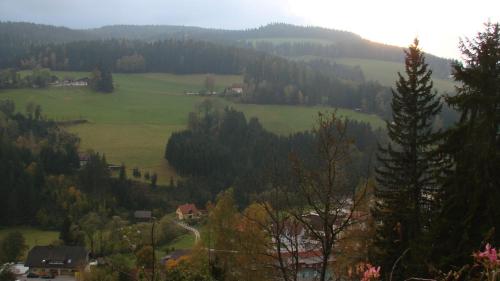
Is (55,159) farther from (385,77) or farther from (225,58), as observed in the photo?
(385,77)

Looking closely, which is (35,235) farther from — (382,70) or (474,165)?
(382,70)

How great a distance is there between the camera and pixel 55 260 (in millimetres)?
41875

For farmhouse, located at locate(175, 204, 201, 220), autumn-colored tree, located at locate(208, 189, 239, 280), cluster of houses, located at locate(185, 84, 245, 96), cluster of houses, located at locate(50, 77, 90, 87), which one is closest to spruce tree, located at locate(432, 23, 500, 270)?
autumn-colored tree, located at locate(208, 189, 239, 280)

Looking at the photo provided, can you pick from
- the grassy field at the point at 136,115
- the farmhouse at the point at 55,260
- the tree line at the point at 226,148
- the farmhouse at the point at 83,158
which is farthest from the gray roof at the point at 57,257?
the farmhouse at the point at 83,158

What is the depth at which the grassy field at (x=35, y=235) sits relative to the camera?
1966 inches

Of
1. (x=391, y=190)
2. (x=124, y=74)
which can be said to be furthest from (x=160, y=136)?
(x=391, y=190)

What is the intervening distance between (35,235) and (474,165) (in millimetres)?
50564

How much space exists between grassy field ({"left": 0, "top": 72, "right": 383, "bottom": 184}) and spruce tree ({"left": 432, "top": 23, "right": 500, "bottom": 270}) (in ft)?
198

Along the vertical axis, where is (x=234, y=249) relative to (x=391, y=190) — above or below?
below

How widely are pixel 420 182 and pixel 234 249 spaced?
1086 cm

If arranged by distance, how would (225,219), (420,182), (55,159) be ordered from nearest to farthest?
(420,182), (225,219), (55,159)

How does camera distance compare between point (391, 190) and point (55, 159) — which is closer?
point (391, 190)

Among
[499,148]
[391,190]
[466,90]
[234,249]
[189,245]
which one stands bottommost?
[189,245]

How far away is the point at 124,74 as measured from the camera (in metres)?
137
